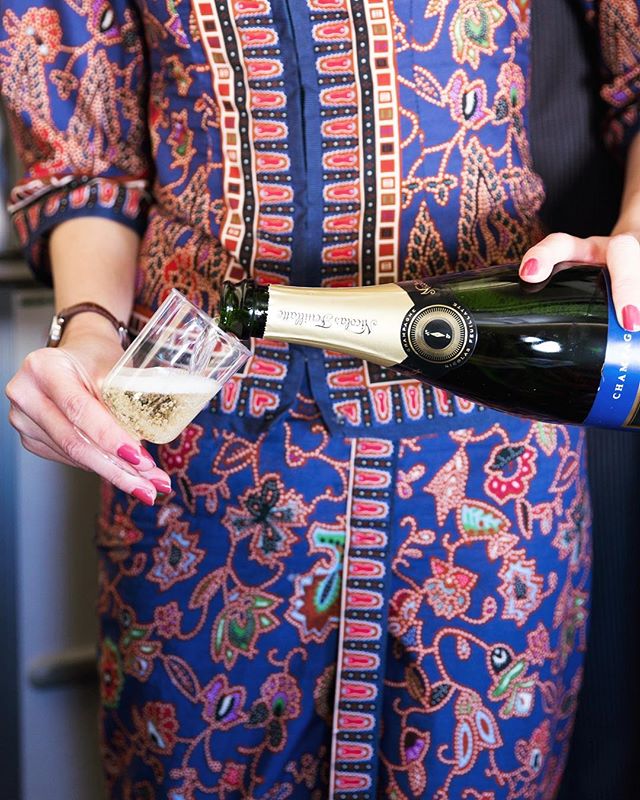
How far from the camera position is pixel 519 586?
28.8 inches

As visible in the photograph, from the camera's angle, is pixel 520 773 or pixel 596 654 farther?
pixel 596 654

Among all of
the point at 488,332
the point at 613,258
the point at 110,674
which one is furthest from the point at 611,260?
the point at 110,674

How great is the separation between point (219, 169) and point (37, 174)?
0.67ft

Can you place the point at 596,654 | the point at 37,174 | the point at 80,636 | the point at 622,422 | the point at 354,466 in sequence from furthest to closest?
the point at 80,636, the point at 596,654, the point at 37,174, the point at 354,466, the point at 622,422

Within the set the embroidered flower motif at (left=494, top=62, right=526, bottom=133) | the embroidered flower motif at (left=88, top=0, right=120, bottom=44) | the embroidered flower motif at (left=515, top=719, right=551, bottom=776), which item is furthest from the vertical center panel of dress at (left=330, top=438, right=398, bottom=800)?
the embroidered flower motif at (left=88, top=0, right=120, bottom=44)

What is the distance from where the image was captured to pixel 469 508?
0.72 m

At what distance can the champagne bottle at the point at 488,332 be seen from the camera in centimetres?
60

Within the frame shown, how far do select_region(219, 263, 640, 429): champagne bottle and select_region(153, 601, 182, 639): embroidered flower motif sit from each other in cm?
27

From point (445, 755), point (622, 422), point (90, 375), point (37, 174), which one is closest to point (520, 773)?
point (445, 755)

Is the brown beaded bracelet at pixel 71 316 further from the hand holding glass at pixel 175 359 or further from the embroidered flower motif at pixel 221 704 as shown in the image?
the embroidered flower motif at pixel 221 704

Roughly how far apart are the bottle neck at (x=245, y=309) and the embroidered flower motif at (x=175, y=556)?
0.70 ft

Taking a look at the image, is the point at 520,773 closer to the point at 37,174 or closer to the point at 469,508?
the point at 469,508

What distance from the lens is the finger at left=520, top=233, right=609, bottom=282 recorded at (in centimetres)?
59

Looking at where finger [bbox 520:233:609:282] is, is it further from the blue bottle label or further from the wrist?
the wrist
